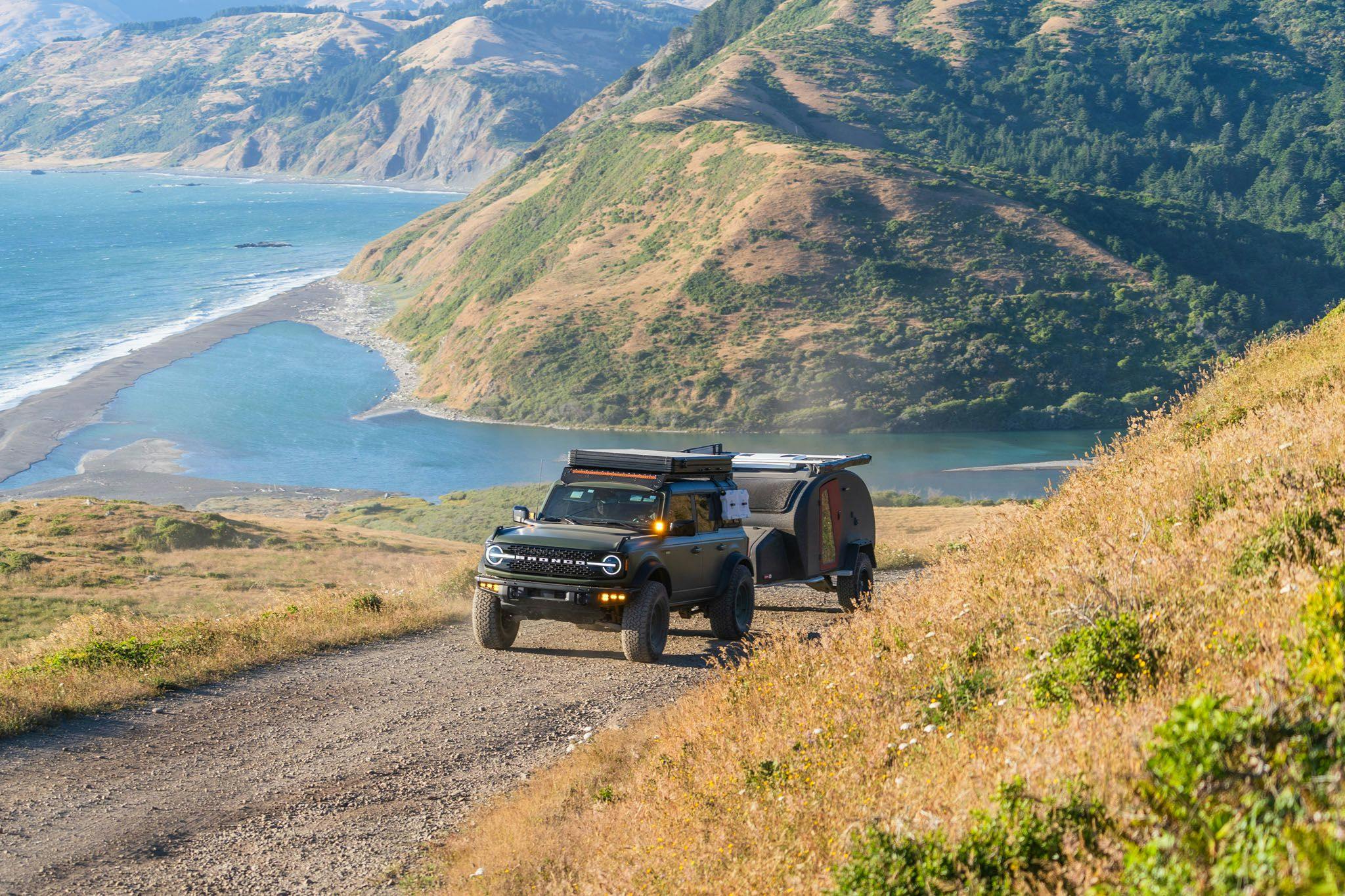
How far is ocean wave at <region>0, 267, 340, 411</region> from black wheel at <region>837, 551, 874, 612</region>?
2999 inches

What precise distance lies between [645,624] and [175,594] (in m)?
18.8

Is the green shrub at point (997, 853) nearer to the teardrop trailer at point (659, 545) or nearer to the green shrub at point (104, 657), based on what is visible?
the teardrop trailer at point (659, 545)

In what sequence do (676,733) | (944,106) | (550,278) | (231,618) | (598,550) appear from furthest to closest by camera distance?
1. (944,106)
2. (550,278)
3. (231,618)
4. (598,550)
5. (676,733)

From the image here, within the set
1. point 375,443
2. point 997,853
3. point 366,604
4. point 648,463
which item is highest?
point 997,853

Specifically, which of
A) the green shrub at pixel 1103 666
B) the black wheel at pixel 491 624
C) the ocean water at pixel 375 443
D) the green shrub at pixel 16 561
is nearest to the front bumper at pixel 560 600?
the black wheel at pixel 491 624

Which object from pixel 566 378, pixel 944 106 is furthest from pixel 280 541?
pixel 944 106

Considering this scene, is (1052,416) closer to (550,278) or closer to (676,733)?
(550,278)

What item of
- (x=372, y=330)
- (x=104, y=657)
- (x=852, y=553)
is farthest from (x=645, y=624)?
(x=372, y=330)

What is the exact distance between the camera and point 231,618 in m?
15.5

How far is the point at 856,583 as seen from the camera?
1778 cm

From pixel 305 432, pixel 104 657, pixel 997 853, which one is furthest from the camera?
pixel 305 432

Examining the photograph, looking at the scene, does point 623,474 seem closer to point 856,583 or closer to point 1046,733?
point 856,583

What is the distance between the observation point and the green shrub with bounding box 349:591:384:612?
16562 millimetres

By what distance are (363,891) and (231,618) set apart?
9478 mm
